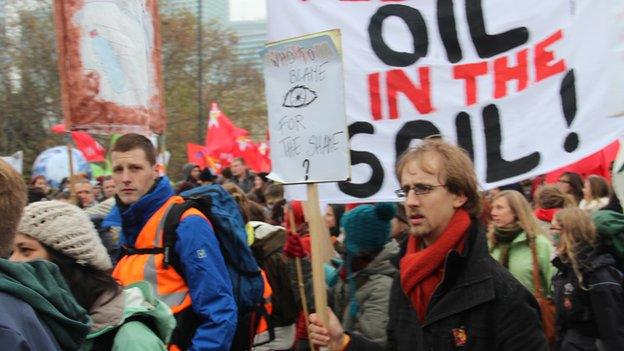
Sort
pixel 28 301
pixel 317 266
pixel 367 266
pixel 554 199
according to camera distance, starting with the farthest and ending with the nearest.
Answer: pixel 554 199 < pixel 367 266 < pixel 317 266 < pixel 28 301

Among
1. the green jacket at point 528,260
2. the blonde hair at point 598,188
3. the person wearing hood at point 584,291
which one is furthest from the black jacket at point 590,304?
the blonde hair at point 598,188

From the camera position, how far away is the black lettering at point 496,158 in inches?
164

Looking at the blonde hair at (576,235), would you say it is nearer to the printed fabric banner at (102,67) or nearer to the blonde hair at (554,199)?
the blonde hair at (554,199)

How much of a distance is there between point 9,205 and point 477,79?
2898mm

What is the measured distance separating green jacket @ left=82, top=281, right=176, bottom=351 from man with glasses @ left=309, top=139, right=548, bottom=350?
2.79 ft

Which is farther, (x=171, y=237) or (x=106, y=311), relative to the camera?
(x=171, y=237)

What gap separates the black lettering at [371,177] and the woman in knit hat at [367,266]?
0.28 meters

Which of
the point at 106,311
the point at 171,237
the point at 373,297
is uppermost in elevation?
the point at 171,237

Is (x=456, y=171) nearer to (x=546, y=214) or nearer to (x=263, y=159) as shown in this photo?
(x=546, y=214)

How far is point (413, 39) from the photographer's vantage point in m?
4.52

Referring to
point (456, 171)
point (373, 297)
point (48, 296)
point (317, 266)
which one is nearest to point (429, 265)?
point (456, 171)

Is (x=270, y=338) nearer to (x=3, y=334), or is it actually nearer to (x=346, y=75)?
(x=346, y=75)

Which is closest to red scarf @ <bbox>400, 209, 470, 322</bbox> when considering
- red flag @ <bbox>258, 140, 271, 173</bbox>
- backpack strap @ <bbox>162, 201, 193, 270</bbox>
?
backpack strap @ <bbox>162, 201, 193, 270</bbox>

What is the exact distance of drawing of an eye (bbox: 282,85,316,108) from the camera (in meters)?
3.79
